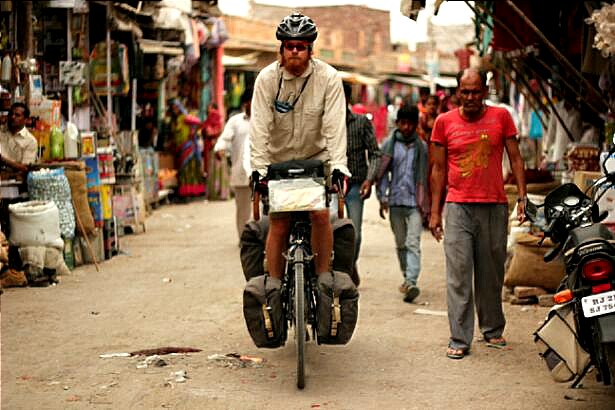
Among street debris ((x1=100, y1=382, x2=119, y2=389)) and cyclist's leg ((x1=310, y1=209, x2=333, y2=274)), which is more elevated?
cyclist's leg ((x1=310, y1=209, x2=333, y2=274))

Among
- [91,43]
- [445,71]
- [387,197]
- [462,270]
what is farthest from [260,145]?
[445,71]

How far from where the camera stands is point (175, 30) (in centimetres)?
1989

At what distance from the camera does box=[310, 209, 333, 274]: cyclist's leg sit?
680 centimetres

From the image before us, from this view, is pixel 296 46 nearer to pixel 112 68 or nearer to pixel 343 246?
pixel 343 246

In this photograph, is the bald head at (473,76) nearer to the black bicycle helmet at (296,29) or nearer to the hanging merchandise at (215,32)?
the black bicycle helmet at (296,29)

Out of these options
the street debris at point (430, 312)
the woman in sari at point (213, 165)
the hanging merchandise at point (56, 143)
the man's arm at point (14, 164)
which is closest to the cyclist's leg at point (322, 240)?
the street debris at point (430, 312)

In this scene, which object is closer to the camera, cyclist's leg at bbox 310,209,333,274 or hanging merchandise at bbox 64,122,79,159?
cyclist's leg at bbox 310,209,333,274

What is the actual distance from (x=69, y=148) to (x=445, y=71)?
4285cm

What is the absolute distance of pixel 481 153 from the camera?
7.57 meters

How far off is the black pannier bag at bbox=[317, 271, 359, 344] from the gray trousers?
111 cm

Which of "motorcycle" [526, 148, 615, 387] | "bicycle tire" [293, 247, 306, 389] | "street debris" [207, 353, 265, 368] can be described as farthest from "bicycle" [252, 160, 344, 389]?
"motorcycle" [526, 148, 615, 387]

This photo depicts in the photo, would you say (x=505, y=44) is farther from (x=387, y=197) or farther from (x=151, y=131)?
(x=151, y=131)

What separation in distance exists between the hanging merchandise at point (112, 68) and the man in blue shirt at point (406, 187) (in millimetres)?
6204

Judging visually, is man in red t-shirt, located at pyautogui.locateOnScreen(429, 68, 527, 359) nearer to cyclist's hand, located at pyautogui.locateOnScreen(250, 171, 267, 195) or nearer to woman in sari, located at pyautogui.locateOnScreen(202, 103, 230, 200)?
cyclist's hand, located at pyautogui.locateOnScreen(250, 171, 267, 195)
